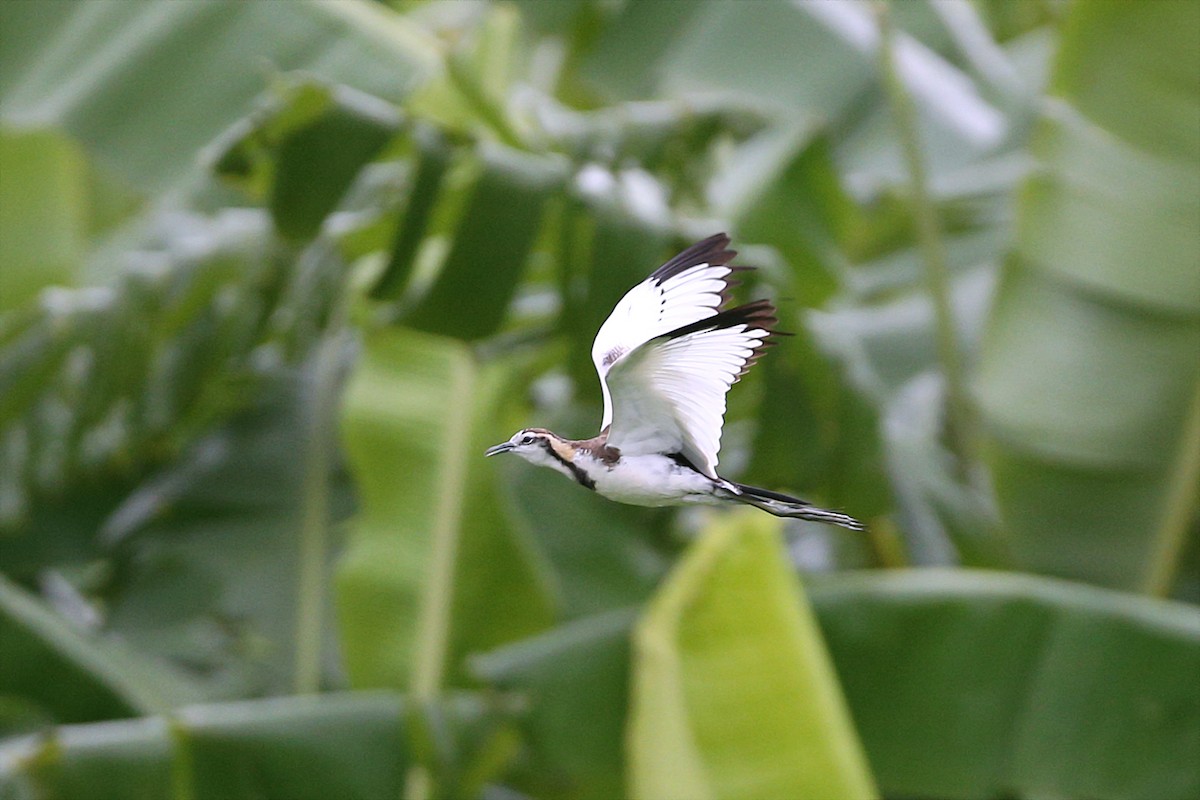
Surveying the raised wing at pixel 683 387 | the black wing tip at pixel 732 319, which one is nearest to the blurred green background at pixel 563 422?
the raised wing at pixel 683 387

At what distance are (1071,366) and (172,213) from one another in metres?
1.88

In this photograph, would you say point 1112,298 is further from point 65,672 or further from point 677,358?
point 65,672

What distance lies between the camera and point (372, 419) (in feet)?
7.45

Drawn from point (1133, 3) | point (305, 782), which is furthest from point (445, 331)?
point (1133, 3)

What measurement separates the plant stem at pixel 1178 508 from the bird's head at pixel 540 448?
64.0 inches

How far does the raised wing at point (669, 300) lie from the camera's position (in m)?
0.78

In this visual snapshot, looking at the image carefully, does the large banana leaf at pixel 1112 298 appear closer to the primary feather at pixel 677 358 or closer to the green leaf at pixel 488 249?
the green leaf at pixel 488 249

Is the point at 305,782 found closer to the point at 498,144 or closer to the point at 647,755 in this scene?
the point at 647,755

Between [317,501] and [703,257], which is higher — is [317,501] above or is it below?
below

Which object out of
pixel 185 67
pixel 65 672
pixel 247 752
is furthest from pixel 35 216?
pixel 247 752

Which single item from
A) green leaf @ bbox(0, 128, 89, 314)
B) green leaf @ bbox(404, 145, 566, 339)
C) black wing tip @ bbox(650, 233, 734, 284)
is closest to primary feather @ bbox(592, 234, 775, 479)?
black wing tip @ bbox(650, 233, 734, 284)

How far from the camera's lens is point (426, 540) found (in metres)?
2.28

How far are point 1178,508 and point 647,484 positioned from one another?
66.8 inches

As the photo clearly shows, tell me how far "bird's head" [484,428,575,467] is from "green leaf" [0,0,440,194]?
1.66 m
